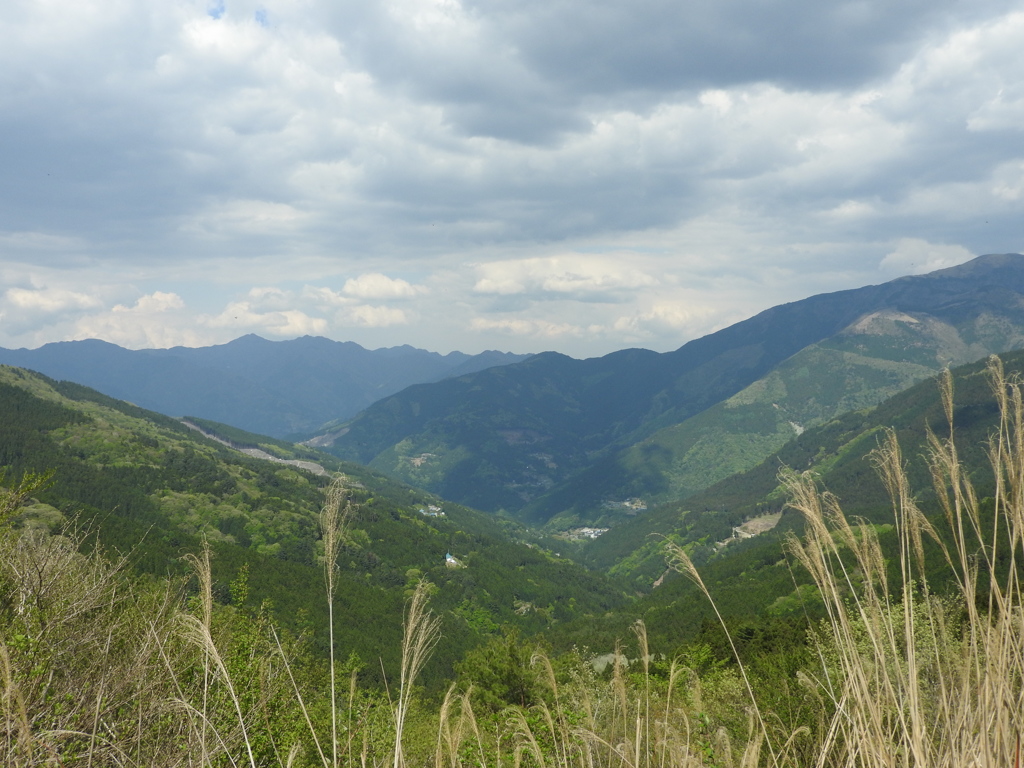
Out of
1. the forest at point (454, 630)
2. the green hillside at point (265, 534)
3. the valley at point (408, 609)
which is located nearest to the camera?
the forest at point (454, 630)

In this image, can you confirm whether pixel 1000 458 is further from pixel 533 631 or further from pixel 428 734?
pixel 533 631

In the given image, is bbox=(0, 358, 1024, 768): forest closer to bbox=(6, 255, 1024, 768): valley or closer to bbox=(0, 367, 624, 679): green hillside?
bbox=(6, 255, 1024, 768): valley

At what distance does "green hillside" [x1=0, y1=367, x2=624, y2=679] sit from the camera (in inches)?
4102

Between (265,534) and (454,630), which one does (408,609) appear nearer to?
(454,630)

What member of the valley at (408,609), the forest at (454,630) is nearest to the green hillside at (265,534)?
the valley at (408,609)

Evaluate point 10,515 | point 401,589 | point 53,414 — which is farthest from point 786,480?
point 53,414

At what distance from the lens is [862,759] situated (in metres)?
4.08

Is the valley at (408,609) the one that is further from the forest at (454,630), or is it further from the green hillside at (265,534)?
the green hillside at (265,534)

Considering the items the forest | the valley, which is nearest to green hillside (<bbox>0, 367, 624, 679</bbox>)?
the valley

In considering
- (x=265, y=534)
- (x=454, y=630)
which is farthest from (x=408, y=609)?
(x=265, y=534)

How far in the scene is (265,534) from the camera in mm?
143875

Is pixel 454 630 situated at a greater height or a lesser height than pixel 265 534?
lesser

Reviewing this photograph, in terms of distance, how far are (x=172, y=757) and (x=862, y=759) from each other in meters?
12.7

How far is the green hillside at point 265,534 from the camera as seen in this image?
104 m
